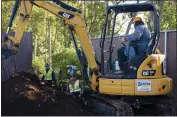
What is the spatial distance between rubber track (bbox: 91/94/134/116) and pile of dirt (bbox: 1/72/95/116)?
15.5 inches

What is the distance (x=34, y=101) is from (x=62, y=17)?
205cm

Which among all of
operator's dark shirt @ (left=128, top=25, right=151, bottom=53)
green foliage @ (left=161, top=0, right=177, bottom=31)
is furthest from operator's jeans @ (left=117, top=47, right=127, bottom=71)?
green foliage @ (left=161, top=0, right=177, bottom=31)

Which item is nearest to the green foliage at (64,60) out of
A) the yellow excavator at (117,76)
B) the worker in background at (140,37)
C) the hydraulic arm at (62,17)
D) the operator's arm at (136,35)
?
the hydraulic arm at (62,17)

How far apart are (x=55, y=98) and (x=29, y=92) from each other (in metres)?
0.62

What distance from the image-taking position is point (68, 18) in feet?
26.7

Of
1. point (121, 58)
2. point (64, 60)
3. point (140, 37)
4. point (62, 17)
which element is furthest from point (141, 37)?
point (64, 60)

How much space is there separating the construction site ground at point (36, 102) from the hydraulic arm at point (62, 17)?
72 cm

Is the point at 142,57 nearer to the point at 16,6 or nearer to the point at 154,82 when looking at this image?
the point at 154,82

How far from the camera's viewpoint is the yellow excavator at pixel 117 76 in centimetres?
739

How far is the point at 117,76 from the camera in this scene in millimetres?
7660

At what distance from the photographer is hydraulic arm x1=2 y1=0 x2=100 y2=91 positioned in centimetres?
791

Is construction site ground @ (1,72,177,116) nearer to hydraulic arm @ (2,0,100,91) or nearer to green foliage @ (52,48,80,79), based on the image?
hydraulic arm @ (2,0,100,91)

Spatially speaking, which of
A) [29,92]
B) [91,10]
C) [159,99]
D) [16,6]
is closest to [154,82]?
[159,99]

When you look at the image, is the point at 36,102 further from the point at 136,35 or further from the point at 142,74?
the point at 136,35
